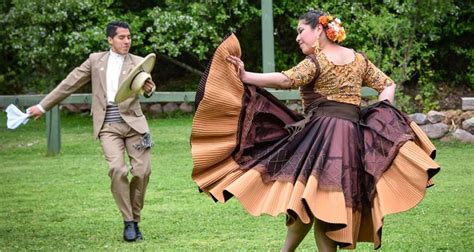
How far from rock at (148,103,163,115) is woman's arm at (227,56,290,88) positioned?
14.8 metres

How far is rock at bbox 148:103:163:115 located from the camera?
2123 cm

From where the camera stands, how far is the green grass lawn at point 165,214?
8336 mm

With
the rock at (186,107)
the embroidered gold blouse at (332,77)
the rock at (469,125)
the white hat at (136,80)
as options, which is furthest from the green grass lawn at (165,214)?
the rock at (186,107)

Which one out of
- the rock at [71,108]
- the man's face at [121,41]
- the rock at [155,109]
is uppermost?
the man's face at [121,41]

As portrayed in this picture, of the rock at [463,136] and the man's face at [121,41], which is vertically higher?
the man's face at [121,41]

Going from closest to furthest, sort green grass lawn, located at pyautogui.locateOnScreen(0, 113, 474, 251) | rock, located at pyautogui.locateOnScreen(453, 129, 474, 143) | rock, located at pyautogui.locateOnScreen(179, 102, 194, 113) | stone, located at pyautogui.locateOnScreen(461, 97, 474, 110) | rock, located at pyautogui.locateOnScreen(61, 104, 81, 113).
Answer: green grass lawn, located at pyautogui.locateOnScreen(0, 113, 474, 251) → stone, located at pyautogui.locateOnScreen(461, 97, 474, 110) → rock, located at pyautogui.locateOnScreen(453, 129, 474, 143) → rock, located at pyautogui.locateOnScreen(179, 102, 194, 113) → rock, located at pyautogui.locateOnScreen(61, 104, 81, 113)

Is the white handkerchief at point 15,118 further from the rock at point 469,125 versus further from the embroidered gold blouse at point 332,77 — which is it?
the rock at point 469,125

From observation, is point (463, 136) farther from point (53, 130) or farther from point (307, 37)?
point (307, 37)

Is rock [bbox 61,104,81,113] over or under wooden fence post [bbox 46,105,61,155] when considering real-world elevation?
under

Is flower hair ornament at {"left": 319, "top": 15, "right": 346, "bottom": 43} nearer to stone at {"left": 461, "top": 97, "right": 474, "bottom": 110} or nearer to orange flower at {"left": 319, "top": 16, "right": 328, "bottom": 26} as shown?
orange flower at {"left": 319, "top": 16, "right": 328, "bottom": 26}

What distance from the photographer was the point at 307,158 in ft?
20.9

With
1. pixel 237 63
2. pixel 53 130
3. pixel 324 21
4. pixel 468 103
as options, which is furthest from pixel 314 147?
pixel 468 103

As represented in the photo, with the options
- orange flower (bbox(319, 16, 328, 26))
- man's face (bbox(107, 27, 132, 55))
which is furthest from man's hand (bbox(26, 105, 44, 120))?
orange flower (bbox(319, 16, 328, 26))

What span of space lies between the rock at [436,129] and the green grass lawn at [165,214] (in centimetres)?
38
